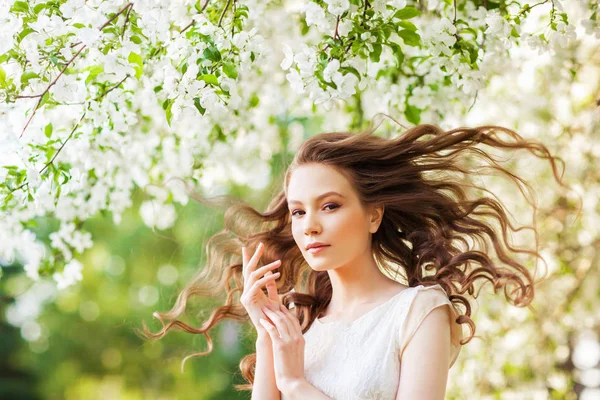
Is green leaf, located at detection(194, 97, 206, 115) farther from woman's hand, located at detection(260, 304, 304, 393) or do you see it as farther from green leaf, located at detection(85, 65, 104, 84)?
woman's hand, located at detection(260, 304, 304, 393)

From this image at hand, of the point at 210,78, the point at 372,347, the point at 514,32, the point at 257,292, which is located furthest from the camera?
the point at 514,32

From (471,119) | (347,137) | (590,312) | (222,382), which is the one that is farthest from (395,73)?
(222,382)

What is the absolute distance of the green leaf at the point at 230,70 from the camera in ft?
7.80

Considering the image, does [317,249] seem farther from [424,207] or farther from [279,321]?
[424,207]

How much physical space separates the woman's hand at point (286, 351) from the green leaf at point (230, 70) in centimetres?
72

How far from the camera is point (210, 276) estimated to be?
320 centimetres

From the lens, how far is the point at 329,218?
250 cm

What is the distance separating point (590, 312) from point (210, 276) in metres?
3.63

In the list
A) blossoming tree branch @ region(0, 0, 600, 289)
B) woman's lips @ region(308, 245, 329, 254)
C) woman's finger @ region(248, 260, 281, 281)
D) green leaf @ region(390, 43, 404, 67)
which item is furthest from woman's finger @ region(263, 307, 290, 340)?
green leaf @ region(390, 43, 404, 67)

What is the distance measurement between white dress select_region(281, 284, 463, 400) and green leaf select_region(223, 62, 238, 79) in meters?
0.80

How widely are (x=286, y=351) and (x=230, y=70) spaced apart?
0.82 m

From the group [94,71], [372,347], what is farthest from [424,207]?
[94,71]

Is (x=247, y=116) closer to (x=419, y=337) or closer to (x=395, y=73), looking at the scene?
(x=395, y=73)

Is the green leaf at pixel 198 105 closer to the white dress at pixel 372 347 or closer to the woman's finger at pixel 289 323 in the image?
the woman's finger at pixel 289 323
